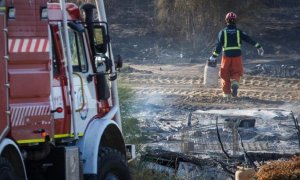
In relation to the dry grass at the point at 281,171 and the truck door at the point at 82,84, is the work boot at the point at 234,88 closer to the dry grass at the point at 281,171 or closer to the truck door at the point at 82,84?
the dry grass at the point at 281,171

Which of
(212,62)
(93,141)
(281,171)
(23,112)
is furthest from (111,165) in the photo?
(212,62)

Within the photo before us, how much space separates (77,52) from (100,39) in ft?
0.89

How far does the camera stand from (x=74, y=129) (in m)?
8.03

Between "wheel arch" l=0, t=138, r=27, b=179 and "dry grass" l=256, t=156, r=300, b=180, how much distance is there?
3.33m

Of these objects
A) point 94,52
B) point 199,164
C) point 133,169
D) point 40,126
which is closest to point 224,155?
point 199,164

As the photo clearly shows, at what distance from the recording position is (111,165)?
28.6ft

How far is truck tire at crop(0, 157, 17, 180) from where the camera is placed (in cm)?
697

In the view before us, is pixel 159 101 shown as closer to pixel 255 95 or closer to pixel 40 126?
pixel 255 95

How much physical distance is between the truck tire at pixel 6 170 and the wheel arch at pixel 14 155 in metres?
0.06

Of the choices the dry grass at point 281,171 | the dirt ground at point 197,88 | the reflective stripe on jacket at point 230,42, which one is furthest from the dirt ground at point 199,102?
the dry grass at point 281,171

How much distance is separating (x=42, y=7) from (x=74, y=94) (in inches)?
35.4

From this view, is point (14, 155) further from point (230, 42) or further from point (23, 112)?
point (230, 42)

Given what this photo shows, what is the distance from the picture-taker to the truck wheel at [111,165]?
855 cm

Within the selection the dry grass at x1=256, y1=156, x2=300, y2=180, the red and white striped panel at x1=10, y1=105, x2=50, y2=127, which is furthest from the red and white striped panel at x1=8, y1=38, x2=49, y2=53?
the dry grass at x1=256, y1=156, x2=300, y2=180
